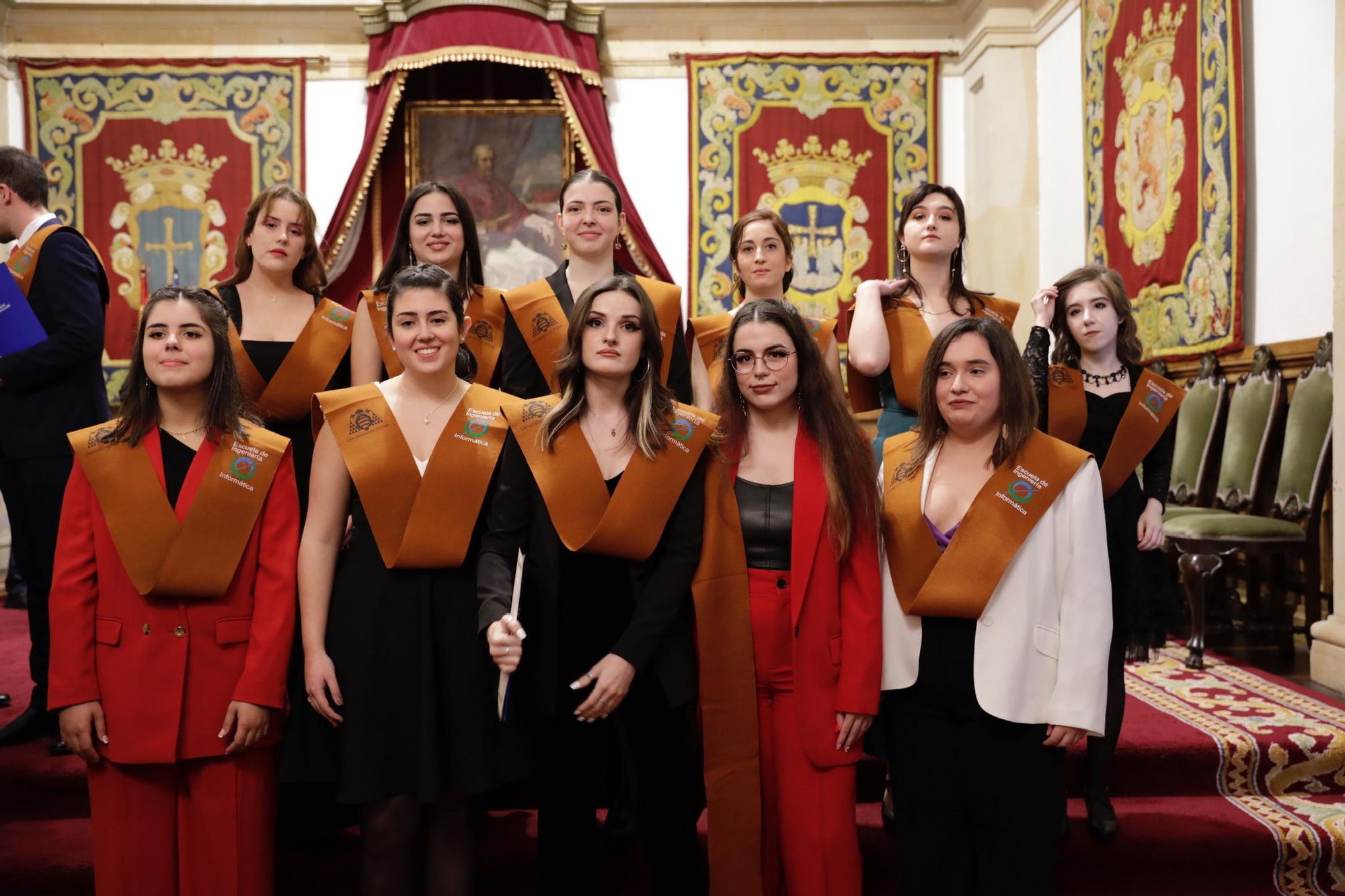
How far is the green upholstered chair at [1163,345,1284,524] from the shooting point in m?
4.36

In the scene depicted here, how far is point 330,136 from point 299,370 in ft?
15.9

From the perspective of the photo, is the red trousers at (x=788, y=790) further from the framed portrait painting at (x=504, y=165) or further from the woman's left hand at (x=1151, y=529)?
the framed portrait painting at (x=504, y=165)

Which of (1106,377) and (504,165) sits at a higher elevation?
(504,165)

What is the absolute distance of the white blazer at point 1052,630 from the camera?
2.00 m

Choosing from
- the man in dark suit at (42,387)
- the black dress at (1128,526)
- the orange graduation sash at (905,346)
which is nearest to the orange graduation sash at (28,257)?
the man in dark suit at (42,387)

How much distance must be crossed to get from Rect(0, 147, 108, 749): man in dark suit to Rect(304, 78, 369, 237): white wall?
3999 millimetres

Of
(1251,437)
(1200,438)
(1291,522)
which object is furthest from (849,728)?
(1200,438)

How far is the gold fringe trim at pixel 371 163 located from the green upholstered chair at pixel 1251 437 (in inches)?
186

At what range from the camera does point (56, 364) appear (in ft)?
9.57

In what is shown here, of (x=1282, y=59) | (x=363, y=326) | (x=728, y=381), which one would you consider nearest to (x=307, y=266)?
(x=363, y=326)

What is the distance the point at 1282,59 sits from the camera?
14.2 ft

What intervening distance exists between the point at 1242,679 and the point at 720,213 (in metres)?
4.33

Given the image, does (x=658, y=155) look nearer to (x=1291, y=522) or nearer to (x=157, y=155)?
(x=157, y=155)

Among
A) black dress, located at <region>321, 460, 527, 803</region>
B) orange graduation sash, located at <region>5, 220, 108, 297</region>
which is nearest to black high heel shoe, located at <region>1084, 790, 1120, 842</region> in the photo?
black dress, located at <region>321, 460, 527, 803</region>
